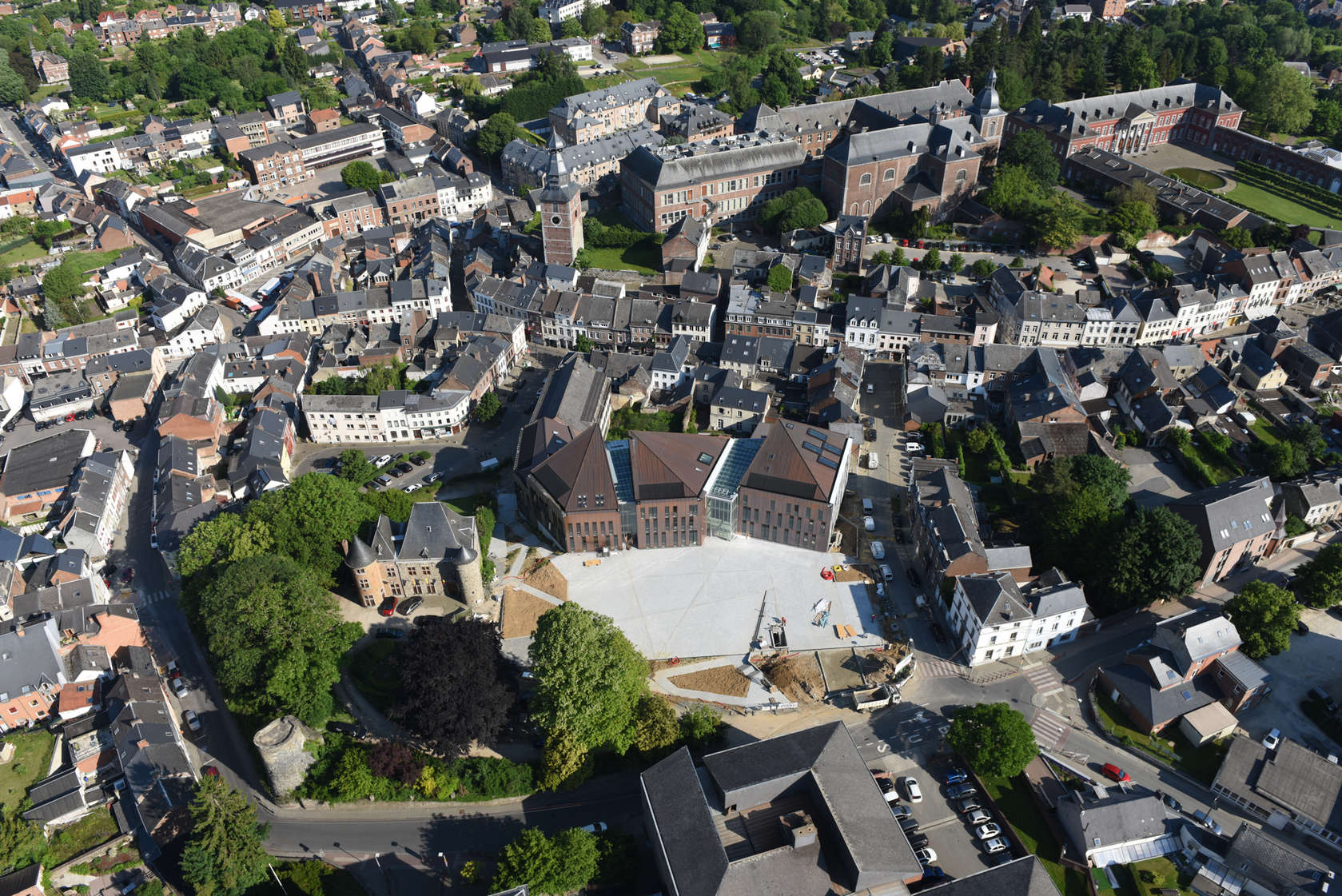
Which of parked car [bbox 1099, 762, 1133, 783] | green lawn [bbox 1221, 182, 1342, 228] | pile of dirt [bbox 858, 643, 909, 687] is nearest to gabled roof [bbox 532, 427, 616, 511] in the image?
pile of dirt [bbox 858, 643, 909, 687]

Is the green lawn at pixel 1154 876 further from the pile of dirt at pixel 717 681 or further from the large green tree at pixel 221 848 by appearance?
the large green tree at pixel 221 848

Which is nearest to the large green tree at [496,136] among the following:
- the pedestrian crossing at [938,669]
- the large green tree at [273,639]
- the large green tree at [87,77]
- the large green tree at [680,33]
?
the large green tree at [680,33]

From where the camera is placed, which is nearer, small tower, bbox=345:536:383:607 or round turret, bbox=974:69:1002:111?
small tower, bbox=345:536:383:607

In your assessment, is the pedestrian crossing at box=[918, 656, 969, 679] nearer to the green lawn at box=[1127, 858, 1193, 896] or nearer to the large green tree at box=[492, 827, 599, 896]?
the green lawn at box=[1127, 858, 1193, 896]

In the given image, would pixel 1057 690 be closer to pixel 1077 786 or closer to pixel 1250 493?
pixel 1077 786

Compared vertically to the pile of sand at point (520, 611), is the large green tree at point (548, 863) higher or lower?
higher

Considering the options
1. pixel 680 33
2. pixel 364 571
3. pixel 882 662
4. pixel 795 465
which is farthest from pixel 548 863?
pixel 680 33
